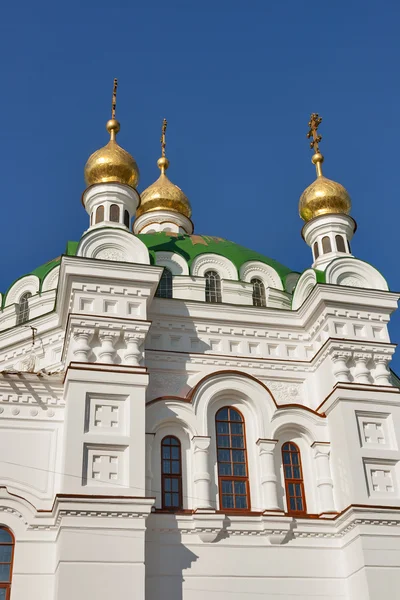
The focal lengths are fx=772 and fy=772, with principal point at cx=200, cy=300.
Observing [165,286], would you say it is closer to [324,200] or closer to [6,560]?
[324,200]

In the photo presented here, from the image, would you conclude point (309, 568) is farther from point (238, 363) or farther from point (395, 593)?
point (238, 363)

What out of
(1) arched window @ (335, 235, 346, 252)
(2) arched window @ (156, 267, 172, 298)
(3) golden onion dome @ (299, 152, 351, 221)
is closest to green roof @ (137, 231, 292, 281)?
(2) arched window @ (156, 267, 172, 298)

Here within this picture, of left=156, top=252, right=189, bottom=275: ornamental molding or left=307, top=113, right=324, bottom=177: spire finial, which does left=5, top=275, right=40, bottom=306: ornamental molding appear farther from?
left=307, top=113, right=324, bottom=177: spire finial

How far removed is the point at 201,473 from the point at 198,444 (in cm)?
48

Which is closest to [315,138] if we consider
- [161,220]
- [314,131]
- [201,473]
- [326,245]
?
[314,131]

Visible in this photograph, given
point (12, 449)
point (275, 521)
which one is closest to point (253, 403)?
point (275, 521)

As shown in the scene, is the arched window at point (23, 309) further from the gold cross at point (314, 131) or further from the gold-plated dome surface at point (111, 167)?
the gold cross at point (314, 131)

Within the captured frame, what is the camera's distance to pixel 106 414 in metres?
11.3

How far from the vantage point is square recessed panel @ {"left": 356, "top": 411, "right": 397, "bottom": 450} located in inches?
472

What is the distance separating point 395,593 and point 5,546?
5.39 metres

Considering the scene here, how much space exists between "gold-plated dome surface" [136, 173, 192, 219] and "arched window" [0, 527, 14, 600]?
1233 cm

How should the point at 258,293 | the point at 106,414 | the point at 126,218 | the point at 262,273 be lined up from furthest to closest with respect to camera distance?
the point at 262,273
the point at 258,293
the point at 126,218
the point at 106,414

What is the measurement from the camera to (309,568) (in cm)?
1122

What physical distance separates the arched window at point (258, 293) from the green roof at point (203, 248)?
488mm
